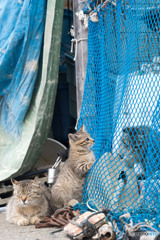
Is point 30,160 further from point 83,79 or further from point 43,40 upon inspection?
point 43,40

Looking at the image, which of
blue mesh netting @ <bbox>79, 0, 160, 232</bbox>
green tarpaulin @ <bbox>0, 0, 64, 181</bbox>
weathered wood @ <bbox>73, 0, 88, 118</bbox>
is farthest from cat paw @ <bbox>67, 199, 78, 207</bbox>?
weathered wood @ <bbox>73, 0, 88, 118</bbox>

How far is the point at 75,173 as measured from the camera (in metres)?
3.34

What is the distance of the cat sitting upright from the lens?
130 inches

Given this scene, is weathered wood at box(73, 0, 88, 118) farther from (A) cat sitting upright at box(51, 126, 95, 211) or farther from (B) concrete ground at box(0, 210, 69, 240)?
(B) concrete ground at box(0, 210, 69, 240)

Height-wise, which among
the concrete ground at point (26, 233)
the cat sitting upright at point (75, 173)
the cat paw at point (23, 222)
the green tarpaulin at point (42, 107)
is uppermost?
the green tarpaulin at point (42, 107)

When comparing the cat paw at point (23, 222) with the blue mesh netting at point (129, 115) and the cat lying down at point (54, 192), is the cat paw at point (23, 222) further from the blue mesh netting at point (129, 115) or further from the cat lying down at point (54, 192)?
the blue mesh netting at point (129, 115)

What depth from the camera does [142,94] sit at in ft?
8.95

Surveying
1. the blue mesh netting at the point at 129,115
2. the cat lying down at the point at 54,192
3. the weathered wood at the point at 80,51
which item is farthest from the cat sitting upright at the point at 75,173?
the weathered wood at the point at 80,51

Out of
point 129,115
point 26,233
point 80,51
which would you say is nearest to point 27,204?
point 26,233

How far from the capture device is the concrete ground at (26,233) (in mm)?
2707

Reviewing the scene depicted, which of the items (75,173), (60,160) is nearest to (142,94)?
(75,173)

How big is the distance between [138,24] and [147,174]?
1.26m

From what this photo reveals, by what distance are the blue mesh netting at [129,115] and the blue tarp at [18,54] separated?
2.73 feet

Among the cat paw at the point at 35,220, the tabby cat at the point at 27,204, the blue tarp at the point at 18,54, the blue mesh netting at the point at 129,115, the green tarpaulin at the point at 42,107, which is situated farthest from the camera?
the blue tarp at the point at 18,54
